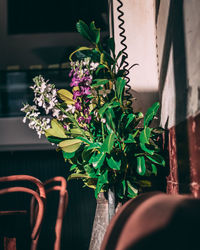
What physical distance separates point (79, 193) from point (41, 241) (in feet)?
2.98

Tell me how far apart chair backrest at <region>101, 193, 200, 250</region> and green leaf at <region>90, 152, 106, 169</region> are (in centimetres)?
54

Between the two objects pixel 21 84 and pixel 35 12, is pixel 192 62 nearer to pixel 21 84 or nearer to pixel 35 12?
pixel 21 84

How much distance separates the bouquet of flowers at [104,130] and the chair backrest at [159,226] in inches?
21.2

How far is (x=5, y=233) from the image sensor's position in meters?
1.98

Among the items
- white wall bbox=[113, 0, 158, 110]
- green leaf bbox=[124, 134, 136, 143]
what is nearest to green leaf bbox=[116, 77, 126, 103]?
green leaf bbox=[124, 134, 136, 143]

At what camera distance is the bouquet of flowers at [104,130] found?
151cm

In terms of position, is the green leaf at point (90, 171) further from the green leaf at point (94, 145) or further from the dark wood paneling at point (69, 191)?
the dark wood paneling at point (69, 191)

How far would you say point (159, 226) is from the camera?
77 centimetres

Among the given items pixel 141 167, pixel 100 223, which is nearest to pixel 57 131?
pixel 141 167

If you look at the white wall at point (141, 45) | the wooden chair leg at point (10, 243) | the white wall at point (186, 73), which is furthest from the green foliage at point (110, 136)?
the wooden chair leg at point (10, 243)

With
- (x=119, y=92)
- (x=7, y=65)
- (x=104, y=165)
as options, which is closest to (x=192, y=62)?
(x=119, y=92)

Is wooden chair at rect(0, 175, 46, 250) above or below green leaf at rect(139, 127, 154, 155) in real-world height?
below

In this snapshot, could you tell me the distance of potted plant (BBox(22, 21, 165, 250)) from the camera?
151cm

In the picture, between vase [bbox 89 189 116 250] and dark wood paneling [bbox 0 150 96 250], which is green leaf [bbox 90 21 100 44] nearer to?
vase [bbox 89 189 116 250]
